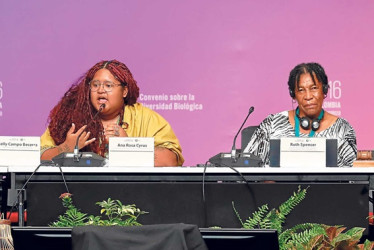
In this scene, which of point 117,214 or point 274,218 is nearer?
point 274,218

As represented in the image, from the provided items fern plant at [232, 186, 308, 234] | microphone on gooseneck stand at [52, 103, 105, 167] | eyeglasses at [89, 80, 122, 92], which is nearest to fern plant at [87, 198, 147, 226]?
fern plant at [232, 186, 308, 234]

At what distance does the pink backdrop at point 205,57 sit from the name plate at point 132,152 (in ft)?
6.05

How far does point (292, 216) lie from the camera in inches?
127

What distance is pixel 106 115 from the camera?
17.8 feet

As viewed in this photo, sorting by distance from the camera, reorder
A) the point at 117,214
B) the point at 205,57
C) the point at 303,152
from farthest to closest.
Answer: the point at 205,57
the point at 303,152
the point at 117,214

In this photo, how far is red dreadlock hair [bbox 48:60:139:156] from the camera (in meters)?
5.36

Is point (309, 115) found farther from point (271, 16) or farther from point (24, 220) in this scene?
point (24, 220)

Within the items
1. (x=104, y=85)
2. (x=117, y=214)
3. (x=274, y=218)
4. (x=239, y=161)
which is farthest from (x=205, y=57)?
(x=274, y=218)

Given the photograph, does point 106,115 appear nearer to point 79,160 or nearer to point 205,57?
point 205,57

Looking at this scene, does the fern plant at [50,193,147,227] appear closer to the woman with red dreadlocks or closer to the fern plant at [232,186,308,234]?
the fern plant at [232,186,308,234]

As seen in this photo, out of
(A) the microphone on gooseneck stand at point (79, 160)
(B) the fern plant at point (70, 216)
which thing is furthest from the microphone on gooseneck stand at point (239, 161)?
(B) the fern plant at point (70, 216)

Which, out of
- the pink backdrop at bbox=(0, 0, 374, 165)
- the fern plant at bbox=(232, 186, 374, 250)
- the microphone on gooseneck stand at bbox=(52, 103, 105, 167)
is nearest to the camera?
the fern plant at bbox=(232, 186, 374, 250)

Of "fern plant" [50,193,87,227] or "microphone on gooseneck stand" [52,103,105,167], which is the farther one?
"microphone on gooseneck stand" [52,103,105,167]

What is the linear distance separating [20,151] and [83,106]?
1667mm
